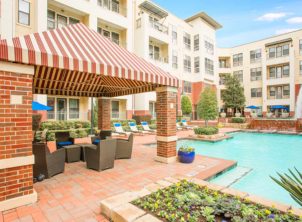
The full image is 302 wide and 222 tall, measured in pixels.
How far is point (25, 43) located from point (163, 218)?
4576mm

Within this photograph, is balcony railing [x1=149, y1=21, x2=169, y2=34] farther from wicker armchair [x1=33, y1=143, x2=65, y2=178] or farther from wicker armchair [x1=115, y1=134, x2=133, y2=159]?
wicker armchair [x1=33, y1=143, x2=65, y2=178]

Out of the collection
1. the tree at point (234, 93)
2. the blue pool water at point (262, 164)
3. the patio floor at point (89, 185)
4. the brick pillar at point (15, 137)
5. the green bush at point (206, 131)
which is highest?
the tree at point (234, 93)

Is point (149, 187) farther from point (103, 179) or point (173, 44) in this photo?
point (173, 44)

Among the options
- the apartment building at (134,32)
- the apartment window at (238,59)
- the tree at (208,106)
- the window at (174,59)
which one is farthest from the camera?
the apartment window at (238,59)

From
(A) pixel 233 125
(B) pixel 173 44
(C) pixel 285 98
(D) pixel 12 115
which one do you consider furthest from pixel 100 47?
(C) pixel 285 98

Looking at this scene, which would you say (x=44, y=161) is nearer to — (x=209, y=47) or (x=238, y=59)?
(x=209, y=47)

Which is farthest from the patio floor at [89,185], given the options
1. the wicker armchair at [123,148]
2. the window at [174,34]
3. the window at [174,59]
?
the window at [174,34]

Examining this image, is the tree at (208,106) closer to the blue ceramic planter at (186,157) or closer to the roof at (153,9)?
the blue ceramic planter at (186,157)

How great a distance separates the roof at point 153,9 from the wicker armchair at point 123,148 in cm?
2019

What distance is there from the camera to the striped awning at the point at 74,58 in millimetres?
4016

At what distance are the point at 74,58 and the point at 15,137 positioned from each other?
7.22 ft

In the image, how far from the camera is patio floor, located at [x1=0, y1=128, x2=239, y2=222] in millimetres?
3729

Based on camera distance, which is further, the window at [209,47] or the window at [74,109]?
the window at [209,47]

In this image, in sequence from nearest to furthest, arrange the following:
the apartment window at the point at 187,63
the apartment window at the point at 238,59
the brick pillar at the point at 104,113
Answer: the brick pillar at the point at 104,113 < the apartment window at the point at 187,63 < the apartment window at the point at 238,59
